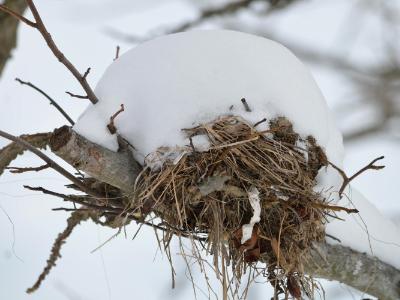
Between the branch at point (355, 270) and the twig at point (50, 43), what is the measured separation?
1108 millimetres

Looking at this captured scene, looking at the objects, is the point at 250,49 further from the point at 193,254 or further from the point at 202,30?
the point at 193,254

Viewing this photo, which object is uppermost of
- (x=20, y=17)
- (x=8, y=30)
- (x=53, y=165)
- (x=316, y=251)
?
(x=8, y=30)

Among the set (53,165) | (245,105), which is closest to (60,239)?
(53,165)

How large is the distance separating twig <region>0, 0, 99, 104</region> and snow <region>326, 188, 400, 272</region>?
46.1 inches

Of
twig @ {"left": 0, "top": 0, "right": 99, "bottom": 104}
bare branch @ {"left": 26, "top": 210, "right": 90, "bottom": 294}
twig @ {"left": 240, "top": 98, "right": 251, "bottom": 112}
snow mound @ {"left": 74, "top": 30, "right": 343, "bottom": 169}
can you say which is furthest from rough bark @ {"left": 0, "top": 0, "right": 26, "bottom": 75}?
twig @ {"left": 240, "top": 98, "right": 251, "bottom": 112}

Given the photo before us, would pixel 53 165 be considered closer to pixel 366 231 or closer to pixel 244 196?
pixel 244 196

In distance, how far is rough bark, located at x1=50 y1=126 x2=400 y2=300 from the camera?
1867 millimetres

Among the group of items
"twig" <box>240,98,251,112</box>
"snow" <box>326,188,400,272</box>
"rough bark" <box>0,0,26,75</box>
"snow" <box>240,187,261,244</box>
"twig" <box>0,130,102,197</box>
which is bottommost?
"twig" <box>0,130,102,197</box>

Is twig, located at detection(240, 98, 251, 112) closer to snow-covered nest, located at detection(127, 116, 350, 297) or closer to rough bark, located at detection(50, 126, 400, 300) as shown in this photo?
snow-covered nest, located at detection(127, 116, 350, 297)

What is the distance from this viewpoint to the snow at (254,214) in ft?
6.57

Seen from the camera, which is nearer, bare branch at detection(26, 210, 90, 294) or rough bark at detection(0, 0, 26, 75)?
bare branch at detection(26, 210, 90, 294)

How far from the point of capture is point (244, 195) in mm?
2027

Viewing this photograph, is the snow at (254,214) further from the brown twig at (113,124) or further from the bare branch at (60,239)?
the bare branch at (60,239)

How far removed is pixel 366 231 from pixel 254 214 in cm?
80
